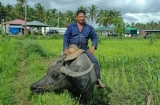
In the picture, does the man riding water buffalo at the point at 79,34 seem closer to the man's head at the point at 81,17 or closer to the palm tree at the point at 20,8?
the man's head at the point at 81,17

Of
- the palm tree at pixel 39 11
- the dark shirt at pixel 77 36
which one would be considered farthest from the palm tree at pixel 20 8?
the dark shirt at pixel 77 36

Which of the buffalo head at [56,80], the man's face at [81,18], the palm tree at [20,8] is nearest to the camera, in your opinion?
the buffalo head at [56,80]

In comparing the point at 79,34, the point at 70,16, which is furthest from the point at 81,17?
the point at 70,16

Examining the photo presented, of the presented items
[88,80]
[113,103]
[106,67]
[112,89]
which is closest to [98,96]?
[113,103]

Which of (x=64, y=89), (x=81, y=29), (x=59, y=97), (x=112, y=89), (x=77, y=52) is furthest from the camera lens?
(x=112, y=89)

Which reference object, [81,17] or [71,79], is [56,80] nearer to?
[71,79]

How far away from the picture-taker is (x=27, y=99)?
13.2 feet

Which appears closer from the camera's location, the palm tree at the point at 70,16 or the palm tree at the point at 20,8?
the palm tree at the point at 20,8

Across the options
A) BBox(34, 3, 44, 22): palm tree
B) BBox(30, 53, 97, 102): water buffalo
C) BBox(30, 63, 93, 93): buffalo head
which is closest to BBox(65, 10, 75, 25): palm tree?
BBox(34, 3, 44, 22): palm tree

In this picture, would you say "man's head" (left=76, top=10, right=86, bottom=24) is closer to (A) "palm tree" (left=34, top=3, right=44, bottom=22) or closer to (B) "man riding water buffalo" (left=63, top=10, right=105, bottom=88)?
(B) "man riding water buffalo" (left=63, top=10, right=105, bottom=88)

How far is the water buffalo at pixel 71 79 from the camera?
135 inches

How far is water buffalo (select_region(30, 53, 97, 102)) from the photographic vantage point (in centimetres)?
342

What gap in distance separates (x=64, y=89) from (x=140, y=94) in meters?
1.86

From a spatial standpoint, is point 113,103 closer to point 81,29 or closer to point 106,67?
point 81,29
